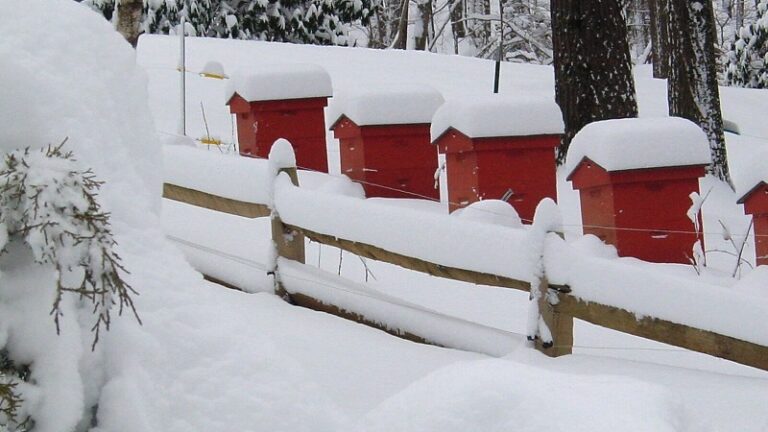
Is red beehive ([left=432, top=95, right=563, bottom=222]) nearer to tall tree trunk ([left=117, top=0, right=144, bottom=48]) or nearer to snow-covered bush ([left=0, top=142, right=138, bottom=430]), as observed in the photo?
tall tree trunk ([left=117, top=0, right=144, bottom=48])

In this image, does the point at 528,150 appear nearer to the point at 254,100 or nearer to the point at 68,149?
the point at 254,100

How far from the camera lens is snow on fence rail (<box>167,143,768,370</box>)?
4.21 m

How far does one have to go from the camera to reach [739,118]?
15.1 metres

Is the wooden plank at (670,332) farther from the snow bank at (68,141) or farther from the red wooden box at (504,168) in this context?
the snow bank at (68,141)

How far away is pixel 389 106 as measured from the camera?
7461mm

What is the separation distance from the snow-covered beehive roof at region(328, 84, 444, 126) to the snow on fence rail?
2.00 metres

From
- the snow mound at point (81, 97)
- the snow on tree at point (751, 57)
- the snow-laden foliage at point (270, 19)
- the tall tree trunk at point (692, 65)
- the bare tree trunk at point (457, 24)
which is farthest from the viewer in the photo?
the bare tree trunk at point (457, 24)

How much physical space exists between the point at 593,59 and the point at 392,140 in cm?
313

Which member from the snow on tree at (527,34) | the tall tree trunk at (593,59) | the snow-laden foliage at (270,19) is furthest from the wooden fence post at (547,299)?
the snow on tree at (527,34)

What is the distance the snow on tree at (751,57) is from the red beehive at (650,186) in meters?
18.4

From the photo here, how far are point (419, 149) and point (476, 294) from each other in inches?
65.7

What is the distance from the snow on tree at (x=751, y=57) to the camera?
23.8m

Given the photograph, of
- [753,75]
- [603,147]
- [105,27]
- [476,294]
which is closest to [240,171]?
[476,294]

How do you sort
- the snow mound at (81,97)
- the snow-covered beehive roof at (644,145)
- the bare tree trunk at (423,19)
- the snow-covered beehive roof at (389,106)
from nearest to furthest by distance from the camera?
the snow mound at (81,97), the snow-covered beehive roof at (644,145), the snow-covered beehive roof at (389,106), the bare tree trunk at (423,19)
